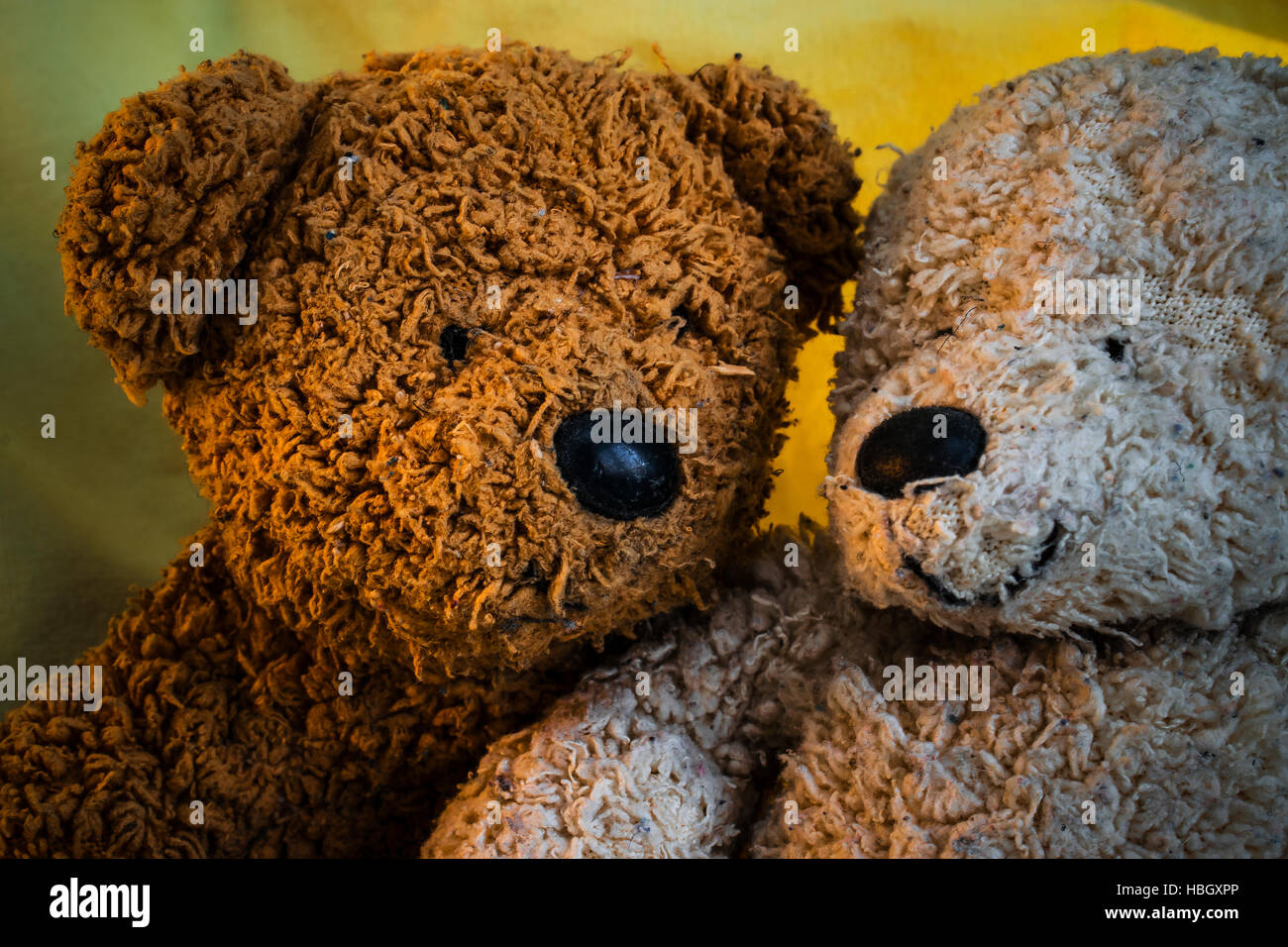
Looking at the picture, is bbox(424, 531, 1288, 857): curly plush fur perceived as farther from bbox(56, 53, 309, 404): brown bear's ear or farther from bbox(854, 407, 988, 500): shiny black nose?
bbox(56, 53, 309, 404): brown bear's ear

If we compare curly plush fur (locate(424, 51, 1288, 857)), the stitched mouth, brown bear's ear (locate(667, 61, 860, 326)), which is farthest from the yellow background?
the stitched mouth

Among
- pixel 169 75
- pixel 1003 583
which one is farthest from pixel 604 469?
pixel 169 75

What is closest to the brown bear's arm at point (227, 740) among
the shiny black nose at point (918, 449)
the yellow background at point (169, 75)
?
the yellow background at point (169, 75)

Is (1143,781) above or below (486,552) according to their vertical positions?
below

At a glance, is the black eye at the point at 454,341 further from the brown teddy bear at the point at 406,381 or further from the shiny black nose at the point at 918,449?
the shiny black nose at the point at 918,449

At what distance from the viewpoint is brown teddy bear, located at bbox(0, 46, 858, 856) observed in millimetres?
626

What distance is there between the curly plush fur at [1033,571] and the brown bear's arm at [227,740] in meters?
0.07

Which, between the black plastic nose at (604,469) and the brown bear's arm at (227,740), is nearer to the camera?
the black plastic nose at (604,469)

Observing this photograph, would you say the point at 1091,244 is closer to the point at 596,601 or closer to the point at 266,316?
the point at 596,601

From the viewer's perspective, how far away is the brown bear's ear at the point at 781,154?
0.74 metres
